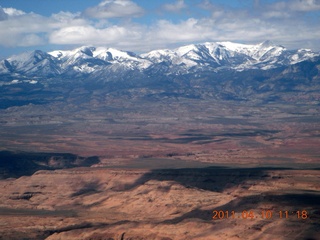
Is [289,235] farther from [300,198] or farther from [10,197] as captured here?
[10,197]

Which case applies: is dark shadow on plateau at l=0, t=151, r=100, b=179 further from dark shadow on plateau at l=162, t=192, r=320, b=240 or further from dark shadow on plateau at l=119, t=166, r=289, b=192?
dark shadow on plateau at l=162, t=192, r=320, b=240

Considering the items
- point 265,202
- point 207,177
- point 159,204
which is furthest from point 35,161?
point 265,202

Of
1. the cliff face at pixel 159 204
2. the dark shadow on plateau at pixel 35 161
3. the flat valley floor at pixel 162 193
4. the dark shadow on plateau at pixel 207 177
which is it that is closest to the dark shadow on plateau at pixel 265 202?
the cliff face at pixel 159 204

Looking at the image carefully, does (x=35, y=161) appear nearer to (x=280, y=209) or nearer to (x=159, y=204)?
(x=159, y=204)

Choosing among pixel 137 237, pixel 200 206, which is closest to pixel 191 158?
pixel 200 206
